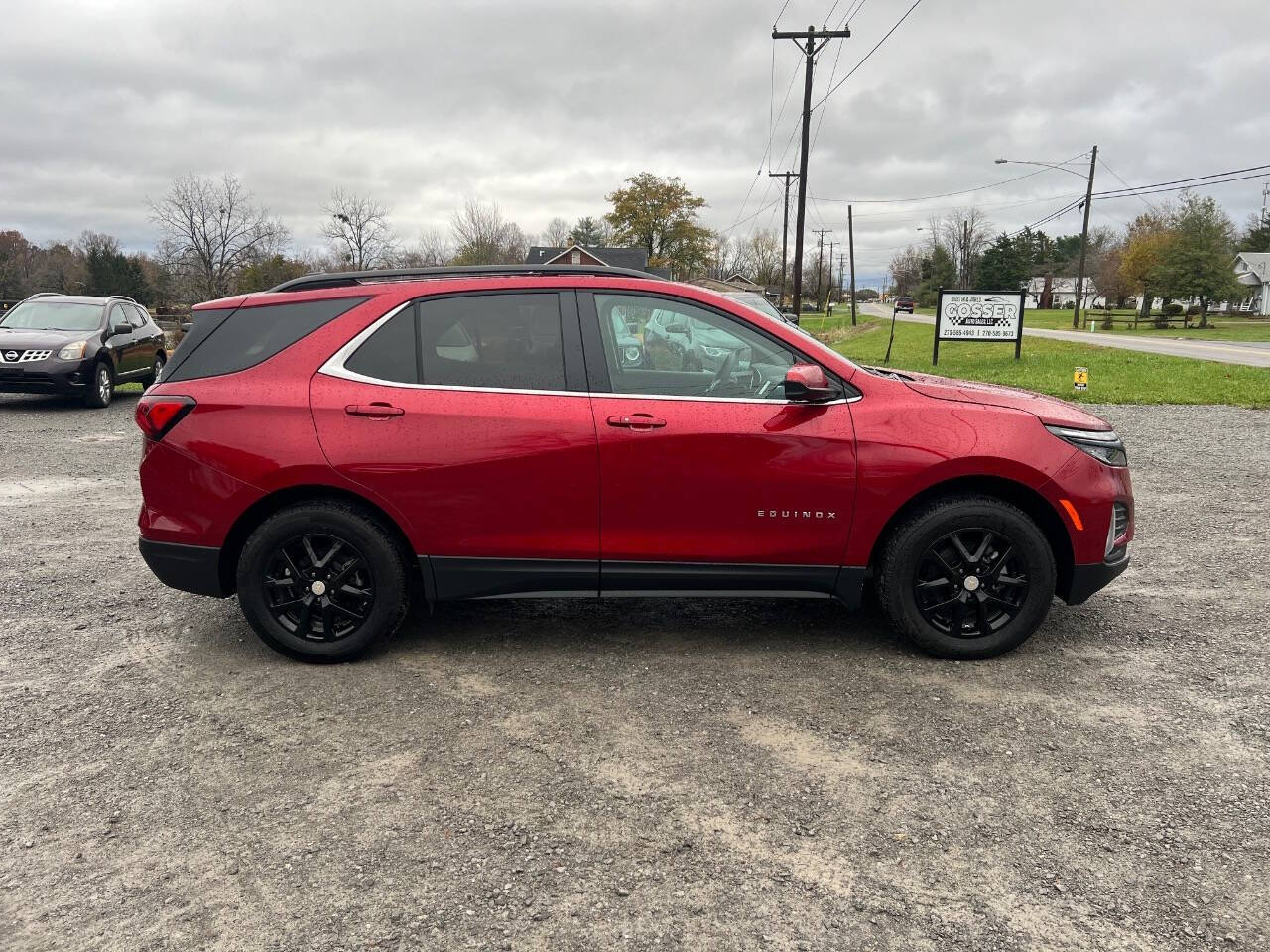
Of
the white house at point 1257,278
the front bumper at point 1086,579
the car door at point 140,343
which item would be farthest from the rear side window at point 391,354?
the white house at point 1257,278

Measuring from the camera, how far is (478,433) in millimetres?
3750

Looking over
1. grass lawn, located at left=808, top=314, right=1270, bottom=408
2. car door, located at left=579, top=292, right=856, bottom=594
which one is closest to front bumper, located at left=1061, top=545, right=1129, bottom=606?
car door, located at left=579, top=292, right=856, bottom=594

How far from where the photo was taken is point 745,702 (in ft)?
11.7

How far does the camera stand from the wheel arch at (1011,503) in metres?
3.88

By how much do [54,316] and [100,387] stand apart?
1.36 metres

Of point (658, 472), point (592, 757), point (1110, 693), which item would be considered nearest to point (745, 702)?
point (592, 757)

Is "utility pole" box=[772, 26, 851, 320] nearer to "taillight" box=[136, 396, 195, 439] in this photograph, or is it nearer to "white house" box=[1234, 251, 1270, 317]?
"taillight" box=[136, 396, 195, 439]

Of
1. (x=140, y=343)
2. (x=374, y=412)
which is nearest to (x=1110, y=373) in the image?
(x=374, y=412)

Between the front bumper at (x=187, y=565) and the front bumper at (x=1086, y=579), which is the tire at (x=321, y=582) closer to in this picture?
the front bumper at (x=187, y=565)

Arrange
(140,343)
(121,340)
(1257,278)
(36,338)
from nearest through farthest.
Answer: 1. (36,338)
2. (121,340)
3. (140,343)
4. (1257,278)

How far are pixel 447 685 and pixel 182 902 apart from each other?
4.77 ft

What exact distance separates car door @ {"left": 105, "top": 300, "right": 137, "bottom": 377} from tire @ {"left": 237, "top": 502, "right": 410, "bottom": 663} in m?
11.7

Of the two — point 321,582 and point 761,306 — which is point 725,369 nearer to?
point 321,582

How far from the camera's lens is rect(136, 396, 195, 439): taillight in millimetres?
3865
